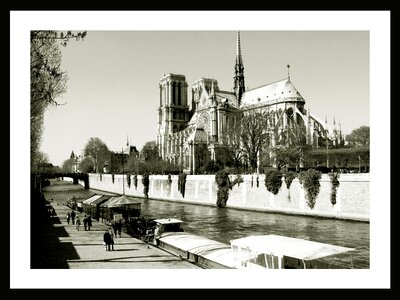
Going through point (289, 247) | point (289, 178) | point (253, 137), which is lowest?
point (289, 247)

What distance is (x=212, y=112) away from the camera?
67.6 m

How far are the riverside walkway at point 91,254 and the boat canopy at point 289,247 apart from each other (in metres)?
2.06

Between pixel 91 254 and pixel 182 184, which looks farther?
pixel 182 184

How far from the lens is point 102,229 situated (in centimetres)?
1969

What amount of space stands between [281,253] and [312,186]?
1566 centimetres

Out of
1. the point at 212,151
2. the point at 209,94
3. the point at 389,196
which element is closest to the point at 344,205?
the point at 389,196

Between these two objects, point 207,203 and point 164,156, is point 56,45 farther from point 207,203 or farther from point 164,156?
point 164,156

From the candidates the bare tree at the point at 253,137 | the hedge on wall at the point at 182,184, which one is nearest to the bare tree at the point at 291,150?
the bare tree at the point at 253,137

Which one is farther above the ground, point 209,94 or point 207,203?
point 209,94

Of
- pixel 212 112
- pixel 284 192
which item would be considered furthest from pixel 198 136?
pixel 284 192

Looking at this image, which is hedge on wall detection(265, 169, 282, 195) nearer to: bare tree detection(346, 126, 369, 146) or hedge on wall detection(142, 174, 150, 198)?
bare tree detection(346, 126, 369, 146)

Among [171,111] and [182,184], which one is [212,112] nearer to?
[171,111]

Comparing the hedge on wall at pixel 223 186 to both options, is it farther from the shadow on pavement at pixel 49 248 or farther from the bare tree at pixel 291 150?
the shadow on pavement at pixel 49 248

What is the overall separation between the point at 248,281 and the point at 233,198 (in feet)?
74.5
